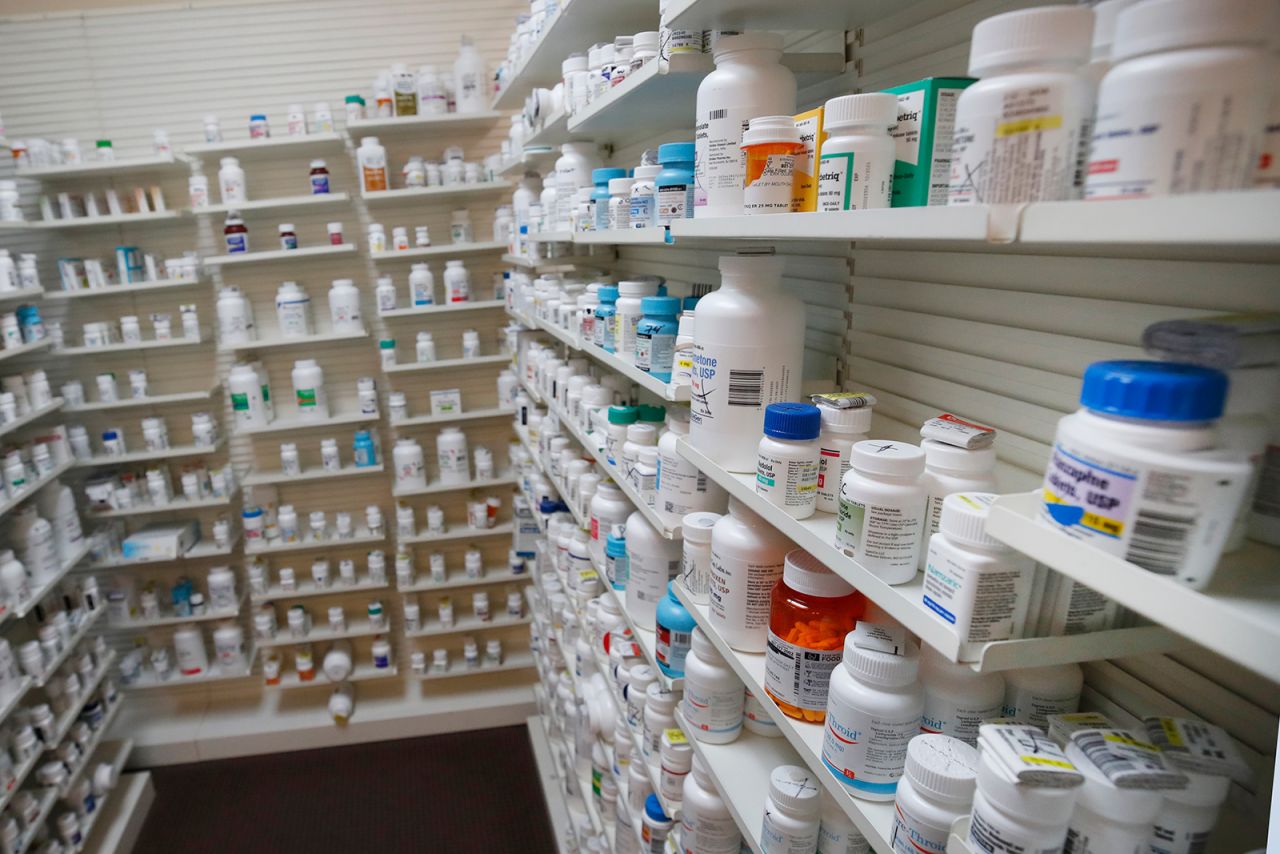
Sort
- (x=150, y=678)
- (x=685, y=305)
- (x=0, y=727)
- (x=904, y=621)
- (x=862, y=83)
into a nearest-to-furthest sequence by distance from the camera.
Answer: (x=904, y=621)
(x=862, y=83)
(x=685, y=305)
(x=0, y=727)
(x=150, y=678)

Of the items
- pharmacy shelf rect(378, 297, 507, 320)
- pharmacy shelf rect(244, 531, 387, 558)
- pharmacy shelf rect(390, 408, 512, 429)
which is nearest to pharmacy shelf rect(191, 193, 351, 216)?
pharmacy shelf rect(378, 297, 507, 320)

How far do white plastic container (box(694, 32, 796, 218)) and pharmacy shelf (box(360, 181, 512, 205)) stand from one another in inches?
103

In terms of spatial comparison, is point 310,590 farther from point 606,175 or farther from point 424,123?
point 606,175

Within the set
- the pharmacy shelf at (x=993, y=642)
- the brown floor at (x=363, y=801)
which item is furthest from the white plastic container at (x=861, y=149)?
the brown floor at (x=363, y=801)

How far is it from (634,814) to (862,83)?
1858 mm

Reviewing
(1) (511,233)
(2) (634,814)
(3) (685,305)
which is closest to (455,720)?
(2) (634,814)

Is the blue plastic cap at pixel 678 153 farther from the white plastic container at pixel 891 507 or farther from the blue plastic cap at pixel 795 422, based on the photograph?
the white plastic container at pixel 891 507

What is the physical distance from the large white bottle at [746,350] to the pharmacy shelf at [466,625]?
10.1ft

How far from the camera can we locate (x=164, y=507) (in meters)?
3.55

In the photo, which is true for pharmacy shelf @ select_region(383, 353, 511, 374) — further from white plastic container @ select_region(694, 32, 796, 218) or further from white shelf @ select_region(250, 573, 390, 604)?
white plastic container @ select_region(694, 32, 796, 218)

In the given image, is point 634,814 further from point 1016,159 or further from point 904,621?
point 1016,159

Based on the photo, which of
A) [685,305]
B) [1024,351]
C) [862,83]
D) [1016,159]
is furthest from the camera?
[685,305]

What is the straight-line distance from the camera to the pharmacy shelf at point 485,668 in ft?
13.2

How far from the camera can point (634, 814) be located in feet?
6.40
